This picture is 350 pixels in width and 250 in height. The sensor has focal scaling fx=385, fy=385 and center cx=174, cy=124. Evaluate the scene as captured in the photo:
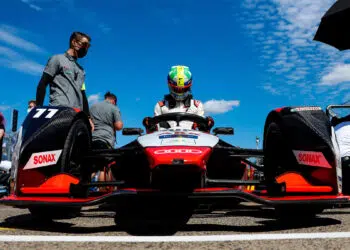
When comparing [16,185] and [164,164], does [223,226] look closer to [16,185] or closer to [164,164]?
[164,164]

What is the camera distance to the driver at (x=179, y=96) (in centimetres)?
587

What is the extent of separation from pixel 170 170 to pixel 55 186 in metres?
1.17

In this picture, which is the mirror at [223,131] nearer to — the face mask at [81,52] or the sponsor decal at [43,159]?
the sponsor decal at [43,159]

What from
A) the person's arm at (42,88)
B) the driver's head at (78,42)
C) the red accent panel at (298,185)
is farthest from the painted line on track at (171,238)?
the driver's head at (78,42)

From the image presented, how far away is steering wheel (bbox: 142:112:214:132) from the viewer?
481 cm

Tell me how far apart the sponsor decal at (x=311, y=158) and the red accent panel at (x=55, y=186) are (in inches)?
86.4

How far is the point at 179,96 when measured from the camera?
19.7ft

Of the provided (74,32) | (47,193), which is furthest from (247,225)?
(74,32)

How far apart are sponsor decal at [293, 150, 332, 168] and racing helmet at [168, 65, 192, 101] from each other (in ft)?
7.91

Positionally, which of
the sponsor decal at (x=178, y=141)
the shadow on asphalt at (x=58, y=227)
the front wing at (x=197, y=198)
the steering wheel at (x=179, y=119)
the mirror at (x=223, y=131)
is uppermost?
the steering wheel at (x=179, y=119)

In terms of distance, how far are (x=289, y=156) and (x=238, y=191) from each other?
1454 millimetres

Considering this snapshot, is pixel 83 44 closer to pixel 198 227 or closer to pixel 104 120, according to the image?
pixel 104 120

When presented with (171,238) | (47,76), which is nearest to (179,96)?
(47,76)

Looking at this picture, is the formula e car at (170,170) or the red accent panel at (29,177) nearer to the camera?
the formula e car at (170,170)
